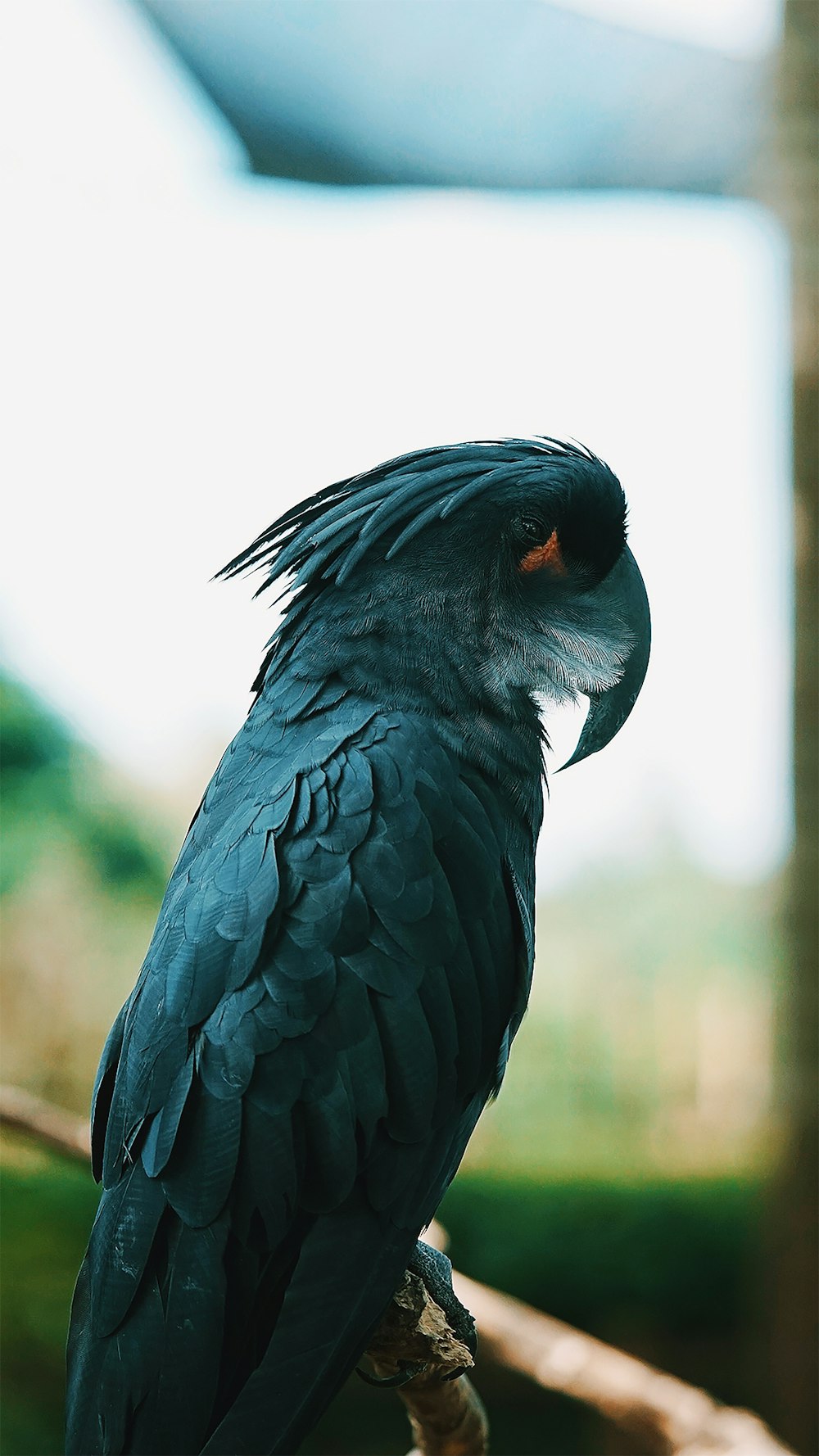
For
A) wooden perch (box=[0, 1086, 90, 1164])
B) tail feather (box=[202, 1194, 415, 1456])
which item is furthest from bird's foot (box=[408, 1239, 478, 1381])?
wooden perch (box=[0, 1086, 90, 1164])

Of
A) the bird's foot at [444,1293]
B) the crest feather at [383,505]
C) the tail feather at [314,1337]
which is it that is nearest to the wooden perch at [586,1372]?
the bird's foot at [444,1293]

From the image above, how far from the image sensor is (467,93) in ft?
11.5

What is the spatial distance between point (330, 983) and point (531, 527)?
0.67 m

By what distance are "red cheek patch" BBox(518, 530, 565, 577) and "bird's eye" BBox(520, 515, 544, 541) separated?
0.02 meters

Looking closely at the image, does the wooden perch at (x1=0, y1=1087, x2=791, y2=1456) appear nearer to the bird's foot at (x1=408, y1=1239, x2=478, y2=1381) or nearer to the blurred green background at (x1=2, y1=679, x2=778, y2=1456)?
the bird's foot at (x1=408, y1=1239, x2=478, y2=1381)

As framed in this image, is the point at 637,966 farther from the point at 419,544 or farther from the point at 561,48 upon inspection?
the point at 561,48

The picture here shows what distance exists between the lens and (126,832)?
3285 millimetres

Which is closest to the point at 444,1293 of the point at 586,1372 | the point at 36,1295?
the point at 586,1372

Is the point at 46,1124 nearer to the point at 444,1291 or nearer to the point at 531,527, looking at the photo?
the point at 444,1291

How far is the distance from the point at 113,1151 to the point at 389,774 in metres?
0.54

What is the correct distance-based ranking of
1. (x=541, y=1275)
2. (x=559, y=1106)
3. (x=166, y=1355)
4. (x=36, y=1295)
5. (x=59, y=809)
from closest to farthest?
1. (x=166, y=1355)
2. (x=36, y=1295)
3. (x=541, y=1275)
4. (x=59, y=809)
5. (x=559, y=1106)

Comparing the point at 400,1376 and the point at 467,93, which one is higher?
the point at 467,93

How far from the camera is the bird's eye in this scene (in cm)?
139

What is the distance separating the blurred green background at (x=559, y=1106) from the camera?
289 cm
